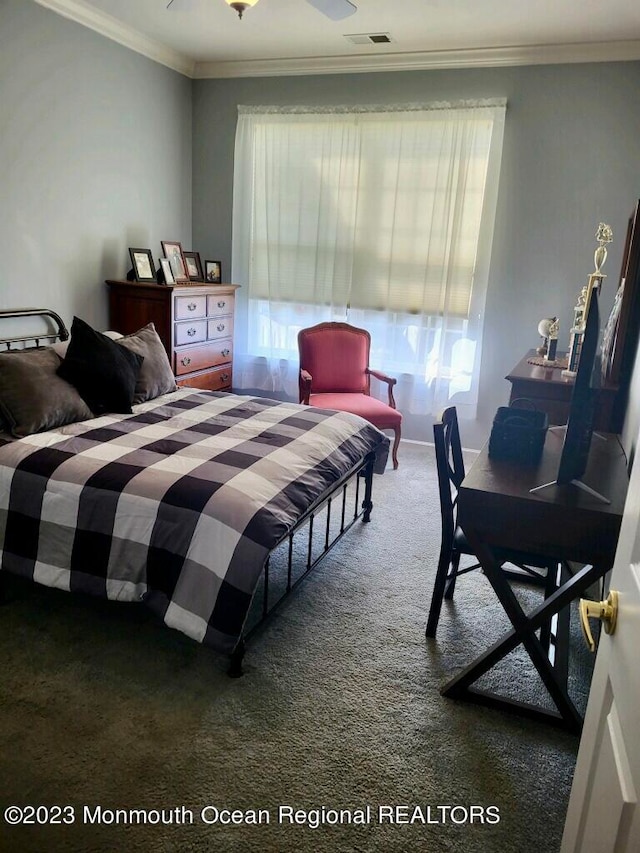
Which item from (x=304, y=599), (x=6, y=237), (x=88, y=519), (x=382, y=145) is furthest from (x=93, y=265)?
(x=304, y=599)

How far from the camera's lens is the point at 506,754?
6.19 feet

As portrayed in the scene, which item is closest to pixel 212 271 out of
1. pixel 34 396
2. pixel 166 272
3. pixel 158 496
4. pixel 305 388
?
pixel 166 272

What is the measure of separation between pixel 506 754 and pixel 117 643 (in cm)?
138

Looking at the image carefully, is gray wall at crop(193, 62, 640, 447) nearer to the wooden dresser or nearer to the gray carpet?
the wooden dresser

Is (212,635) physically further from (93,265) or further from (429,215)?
(429,215)

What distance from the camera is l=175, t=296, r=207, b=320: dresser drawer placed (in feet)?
14.1

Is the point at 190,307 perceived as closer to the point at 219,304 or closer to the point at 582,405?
the point at 219,304

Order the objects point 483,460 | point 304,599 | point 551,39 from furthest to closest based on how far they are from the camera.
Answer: point 551,39 < point 304,599 < point 483,460

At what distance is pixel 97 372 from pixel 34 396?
366 millimetres

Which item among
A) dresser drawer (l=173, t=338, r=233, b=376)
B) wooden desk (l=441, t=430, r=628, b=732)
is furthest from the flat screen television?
dresser drawer (l=173, t=338, r=233, b=376)

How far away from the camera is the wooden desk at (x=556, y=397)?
9.55 feet

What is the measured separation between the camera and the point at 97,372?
3.06 m

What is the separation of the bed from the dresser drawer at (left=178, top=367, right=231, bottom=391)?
55.9 inches

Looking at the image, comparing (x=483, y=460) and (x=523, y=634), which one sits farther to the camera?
(x=483, y=460)
